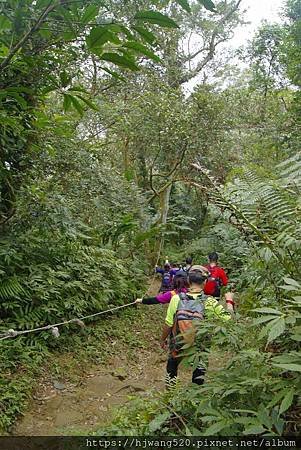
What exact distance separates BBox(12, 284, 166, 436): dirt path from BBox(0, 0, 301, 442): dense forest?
0.20 meters

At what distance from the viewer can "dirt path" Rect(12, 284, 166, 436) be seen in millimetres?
3602

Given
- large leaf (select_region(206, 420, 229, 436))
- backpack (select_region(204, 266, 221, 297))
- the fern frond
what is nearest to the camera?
large leaf (select_region(206, 420, 229, 436))

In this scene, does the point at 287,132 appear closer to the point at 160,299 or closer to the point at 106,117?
the point at 106,117

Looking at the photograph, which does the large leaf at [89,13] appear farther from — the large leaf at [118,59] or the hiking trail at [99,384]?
the hiking trail at [99,384]

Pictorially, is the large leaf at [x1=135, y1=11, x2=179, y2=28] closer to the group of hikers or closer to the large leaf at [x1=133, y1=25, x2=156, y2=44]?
the large leaf at [x1=133, y1=25, x2=156, y2=44]

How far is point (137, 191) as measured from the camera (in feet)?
26.2

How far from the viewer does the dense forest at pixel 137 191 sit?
4.08 ft

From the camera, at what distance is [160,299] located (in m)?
3.50

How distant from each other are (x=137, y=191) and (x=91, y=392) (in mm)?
4457

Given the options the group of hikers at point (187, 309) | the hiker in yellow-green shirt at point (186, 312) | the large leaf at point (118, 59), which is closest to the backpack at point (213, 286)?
the group of hikers at point (187, 309)

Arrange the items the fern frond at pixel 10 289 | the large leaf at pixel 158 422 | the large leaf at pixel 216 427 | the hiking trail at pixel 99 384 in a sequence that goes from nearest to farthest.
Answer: the large leaf at pixel 216 427
the large leaf at pixel 158 422
the hiking trail at pixel 99 384
the fern frond at pixel 10 289

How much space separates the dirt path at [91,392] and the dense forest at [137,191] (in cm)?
20

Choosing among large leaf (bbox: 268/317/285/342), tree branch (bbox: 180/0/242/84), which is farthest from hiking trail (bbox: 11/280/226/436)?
tree branch (bbox: 180/0/242/84)

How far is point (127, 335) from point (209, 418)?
14.0ft
